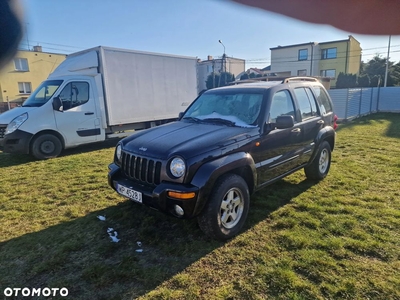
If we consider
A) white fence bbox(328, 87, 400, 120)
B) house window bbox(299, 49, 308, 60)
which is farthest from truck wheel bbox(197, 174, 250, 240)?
house window bbox(299, 49, 308, 60)

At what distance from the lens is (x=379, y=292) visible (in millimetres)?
2428

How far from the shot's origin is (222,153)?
3.21m

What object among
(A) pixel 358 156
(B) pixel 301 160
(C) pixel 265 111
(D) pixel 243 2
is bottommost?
(A) pixel 358 156

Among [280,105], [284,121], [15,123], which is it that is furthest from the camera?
[15,123]

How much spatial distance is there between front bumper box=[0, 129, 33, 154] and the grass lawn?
2.34 meters

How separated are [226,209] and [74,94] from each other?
6.66 meters

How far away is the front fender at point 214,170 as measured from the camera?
116 inches

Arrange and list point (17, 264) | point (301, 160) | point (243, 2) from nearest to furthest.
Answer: point (243, 2) < point (17, 264) < point (301, 160)


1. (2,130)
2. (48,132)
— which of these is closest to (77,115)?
(48,132)

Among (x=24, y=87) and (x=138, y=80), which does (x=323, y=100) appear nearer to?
(x=138, y=80)

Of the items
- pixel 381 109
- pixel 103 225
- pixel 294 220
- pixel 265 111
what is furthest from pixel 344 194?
pixel 381 109

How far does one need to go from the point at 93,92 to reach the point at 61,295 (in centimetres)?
691

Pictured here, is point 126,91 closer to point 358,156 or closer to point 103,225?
point 103,225

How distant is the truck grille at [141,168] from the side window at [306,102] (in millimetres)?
2766
